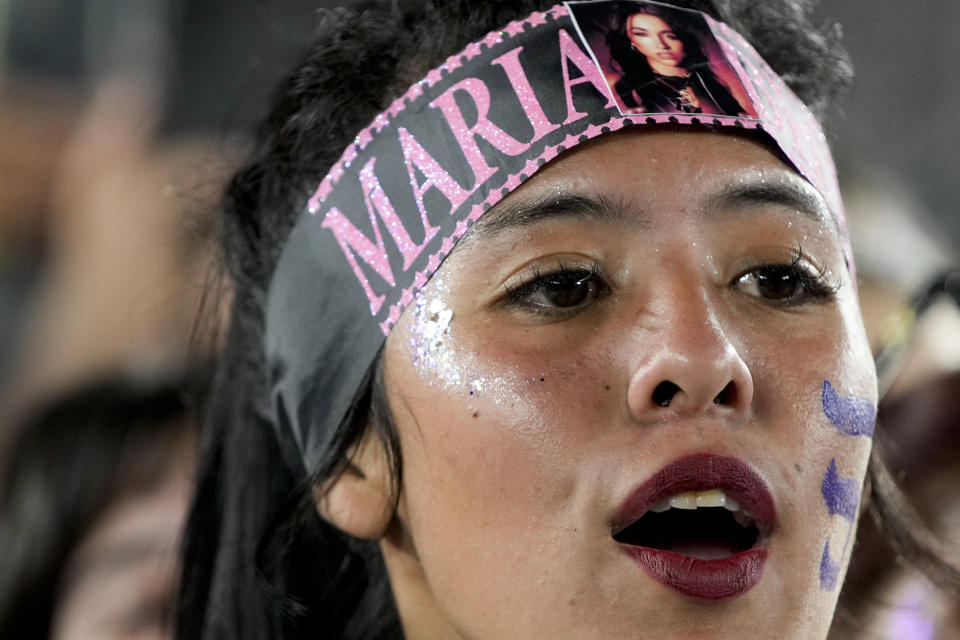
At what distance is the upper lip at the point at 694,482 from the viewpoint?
1.82m

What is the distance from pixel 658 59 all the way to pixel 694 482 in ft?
2.51

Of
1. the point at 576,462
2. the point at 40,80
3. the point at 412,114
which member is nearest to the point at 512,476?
the point at 576,462

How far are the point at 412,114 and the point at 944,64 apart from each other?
13.6ft

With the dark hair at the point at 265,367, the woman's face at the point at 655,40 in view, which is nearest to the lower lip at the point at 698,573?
the dark hair at the point at 265,367

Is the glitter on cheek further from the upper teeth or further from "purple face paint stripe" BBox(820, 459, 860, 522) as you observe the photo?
"purple face paint stripe" BBox(820, 459, 860, 522)

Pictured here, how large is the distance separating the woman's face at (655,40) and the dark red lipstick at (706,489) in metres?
0.73

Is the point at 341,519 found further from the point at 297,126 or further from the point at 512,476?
the point at 297,126

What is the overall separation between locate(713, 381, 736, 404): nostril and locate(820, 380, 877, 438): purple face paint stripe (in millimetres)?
206

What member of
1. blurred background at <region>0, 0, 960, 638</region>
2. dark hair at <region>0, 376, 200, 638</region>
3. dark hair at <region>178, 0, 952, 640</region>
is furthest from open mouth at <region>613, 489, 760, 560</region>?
dark hair at <region>0, 376, 200, 638</region>

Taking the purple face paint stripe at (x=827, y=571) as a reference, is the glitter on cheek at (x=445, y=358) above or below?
above

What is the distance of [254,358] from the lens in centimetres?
278

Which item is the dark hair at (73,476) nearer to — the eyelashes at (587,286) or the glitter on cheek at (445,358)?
the glitter on cheek at (445,358)

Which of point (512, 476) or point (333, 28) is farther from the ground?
point (333, 28)

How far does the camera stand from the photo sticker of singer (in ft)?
6.84
